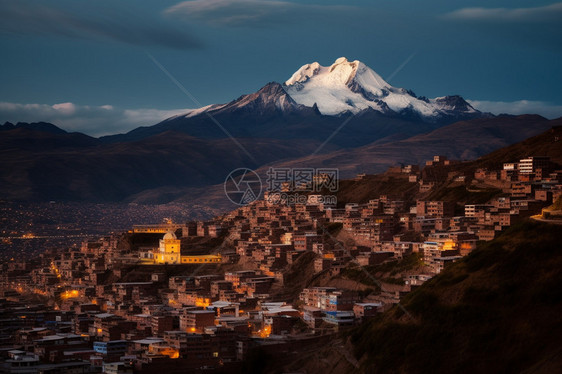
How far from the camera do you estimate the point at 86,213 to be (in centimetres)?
14275

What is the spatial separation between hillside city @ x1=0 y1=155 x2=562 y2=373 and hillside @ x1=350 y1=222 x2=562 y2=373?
109 inches

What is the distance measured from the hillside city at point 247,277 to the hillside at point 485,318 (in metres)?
2.76

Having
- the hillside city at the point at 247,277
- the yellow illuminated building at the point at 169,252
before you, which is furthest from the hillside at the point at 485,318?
the yellow illuminated building at the point at 169,252

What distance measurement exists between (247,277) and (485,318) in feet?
76.9

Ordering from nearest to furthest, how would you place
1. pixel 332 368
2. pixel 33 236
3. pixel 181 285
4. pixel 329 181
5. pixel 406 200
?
pixel 332 368, pixel 181 285, pixel 406 200, pixel 329 181, pixel 33 236

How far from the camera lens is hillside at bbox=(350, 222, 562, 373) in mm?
36750

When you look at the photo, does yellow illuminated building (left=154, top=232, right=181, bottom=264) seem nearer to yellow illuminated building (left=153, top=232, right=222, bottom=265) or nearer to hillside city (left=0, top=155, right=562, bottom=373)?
yellow illuminated building (left=153, top=232, right=222, bottom=265)

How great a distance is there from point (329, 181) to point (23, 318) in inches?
1608

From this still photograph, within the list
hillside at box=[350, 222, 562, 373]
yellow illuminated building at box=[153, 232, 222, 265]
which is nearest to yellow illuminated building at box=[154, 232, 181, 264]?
yellow illuminated building at box=[153, 232, 222, 265]

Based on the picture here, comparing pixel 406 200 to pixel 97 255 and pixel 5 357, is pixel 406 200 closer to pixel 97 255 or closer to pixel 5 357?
pixel 97 255

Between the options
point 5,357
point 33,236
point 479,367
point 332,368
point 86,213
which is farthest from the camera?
point 86,213

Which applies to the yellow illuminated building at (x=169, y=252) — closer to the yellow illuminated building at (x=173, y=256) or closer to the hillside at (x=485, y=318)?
the yellow illuminated building at (x=173, y=256)

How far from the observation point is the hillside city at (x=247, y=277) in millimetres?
46844

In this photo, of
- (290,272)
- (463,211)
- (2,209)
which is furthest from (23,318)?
(2,209)
